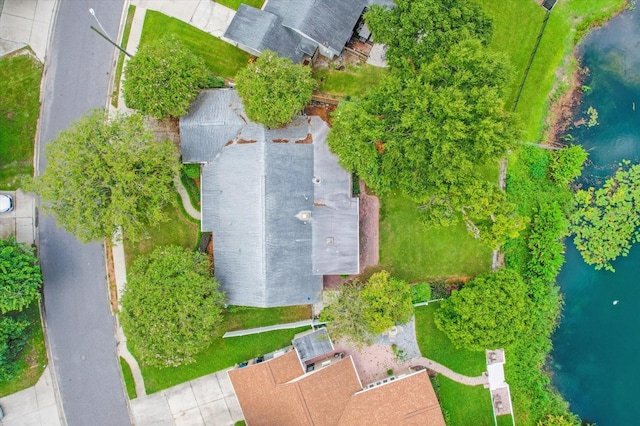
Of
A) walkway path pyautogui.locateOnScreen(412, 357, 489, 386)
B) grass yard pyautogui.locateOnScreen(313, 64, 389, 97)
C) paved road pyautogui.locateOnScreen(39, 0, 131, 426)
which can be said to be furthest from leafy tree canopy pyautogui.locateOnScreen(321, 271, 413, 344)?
paved road pyautogui.locateOnScreen(39, 0, 131, 426)

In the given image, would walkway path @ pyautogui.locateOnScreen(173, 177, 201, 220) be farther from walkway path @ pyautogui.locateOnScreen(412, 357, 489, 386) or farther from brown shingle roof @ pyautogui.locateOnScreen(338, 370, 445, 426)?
walkway path @ pyautogui.locateOnScreen(412, 357, 489, 386)

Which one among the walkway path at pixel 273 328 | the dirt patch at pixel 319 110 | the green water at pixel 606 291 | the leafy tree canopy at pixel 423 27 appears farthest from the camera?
the green water at pixel 606 291

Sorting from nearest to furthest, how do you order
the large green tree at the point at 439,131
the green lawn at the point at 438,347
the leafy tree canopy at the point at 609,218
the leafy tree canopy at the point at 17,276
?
the large green tree at the point at 439,131 < the leafy tree canopy at the point at 17,276 < the leafy tree canopy at the point at 609,218 < the green lawn at the point at 438,347

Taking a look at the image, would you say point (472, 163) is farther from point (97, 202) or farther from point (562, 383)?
point (97, 202)

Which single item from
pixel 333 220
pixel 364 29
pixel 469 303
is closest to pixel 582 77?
pixel 364 29

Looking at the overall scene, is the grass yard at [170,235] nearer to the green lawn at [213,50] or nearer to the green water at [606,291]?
the green lawn at [213,50]

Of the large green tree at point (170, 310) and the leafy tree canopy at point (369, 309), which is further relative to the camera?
the leafy tree canopy at point (369, 309)

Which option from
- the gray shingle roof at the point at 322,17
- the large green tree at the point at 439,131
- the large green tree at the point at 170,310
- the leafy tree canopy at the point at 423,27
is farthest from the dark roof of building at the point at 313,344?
the gray shingle roof at the point at 322,17
